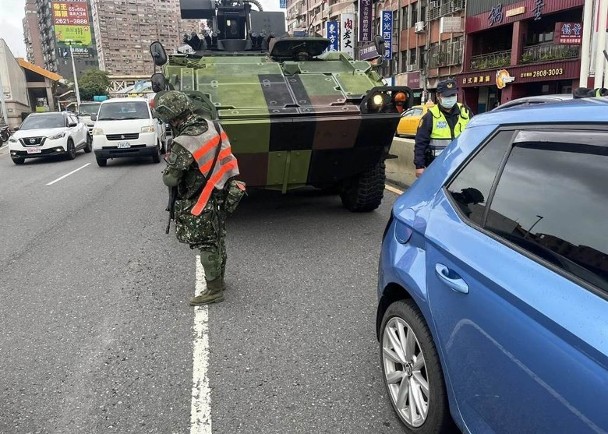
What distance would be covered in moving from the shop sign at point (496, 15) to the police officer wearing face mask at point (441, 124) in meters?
26.5

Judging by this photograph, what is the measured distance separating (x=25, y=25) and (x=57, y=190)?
14175 cm

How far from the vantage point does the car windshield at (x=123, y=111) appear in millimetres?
14406

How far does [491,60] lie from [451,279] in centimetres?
3101

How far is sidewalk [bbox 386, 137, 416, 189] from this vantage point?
905 cm

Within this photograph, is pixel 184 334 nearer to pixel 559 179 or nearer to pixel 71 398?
pixel 71 398

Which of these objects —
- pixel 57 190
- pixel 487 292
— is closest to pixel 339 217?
pixel 487 292

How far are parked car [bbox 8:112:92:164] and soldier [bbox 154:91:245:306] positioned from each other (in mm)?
13254

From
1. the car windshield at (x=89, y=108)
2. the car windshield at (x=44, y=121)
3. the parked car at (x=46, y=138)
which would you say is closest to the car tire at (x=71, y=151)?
the parked car at (x=46, y=138)

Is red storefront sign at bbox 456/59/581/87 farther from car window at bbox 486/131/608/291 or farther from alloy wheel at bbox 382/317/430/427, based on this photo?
car window at bbox 486/131/608/291

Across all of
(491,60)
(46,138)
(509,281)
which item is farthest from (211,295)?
(491,60)

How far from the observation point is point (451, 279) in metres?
2.05

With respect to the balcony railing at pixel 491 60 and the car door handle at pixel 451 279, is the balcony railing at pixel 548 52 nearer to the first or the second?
the balcony railing at pixel 491 60

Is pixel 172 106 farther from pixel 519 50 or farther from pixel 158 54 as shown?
pixel 519 50

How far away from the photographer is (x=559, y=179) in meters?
1.79
